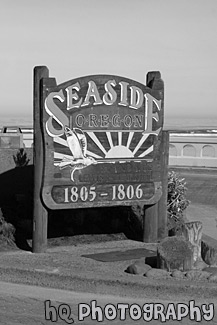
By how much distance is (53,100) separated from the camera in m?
14.6

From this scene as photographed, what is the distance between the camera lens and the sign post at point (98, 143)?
48.0 feet

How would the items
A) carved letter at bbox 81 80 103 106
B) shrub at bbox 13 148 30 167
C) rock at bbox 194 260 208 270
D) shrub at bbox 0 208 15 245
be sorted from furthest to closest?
shrub at bbox 13 148 30 167
shrub at bbox 0 208 15 245
carved letter at bbox 81 80 103 106
rock at bbox 194 260 208 270

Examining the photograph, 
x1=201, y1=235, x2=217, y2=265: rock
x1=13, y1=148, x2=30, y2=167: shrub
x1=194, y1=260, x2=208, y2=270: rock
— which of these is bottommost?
x1=194, y1=260, x2=208, y2=270: rock

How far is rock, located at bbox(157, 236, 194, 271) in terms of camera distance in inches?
515

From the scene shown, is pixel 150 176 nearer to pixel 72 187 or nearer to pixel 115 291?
pixel 72 187

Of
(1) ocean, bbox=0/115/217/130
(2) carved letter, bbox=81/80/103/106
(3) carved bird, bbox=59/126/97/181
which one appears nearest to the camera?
(3) carved bird, bbox=59/126/97/181

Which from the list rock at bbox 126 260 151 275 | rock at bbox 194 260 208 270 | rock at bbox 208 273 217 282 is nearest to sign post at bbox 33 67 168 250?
rock at bbox 126 260 151 275

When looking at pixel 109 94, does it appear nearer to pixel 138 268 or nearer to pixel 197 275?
pixel 138 268

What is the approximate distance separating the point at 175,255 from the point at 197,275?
0.61 meters

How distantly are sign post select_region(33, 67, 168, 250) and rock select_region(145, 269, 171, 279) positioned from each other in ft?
9.02

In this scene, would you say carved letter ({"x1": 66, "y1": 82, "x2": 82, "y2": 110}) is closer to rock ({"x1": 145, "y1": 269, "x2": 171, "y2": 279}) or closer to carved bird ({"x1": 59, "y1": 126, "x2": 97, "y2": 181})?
carved bird ({"x1": 59, "y1": 126, "x2": 97, "y2": 181})

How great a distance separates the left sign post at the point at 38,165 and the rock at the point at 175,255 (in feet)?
9.11

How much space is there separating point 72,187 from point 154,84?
9.34ft

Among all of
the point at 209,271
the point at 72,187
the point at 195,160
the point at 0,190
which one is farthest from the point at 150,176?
the point at 195,160
